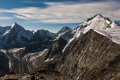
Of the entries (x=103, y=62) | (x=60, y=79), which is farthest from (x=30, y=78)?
(x=103, y=62)

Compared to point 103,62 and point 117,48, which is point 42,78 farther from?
point 117,48

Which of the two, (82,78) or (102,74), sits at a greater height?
(102,74)

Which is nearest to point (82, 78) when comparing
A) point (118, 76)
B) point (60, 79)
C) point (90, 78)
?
point (90, 78)

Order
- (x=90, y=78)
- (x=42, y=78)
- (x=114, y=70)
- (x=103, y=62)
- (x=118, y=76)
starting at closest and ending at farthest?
(x=42, y=78), (x=118, y=76), (x=114, y=70), (x=90, y=78), (x=103, y=62)

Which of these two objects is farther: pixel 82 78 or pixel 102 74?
pixel 82 78

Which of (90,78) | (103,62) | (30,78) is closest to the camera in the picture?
(30,78)

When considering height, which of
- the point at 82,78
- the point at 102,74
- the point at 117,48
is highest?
the point at 117,48

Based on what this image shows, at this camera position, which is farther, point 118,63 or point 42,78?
point 118,63

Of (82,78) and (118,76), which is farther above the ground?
(118,76)

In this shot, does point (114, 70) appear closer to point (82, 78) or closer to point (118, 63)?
point (118, 63)
